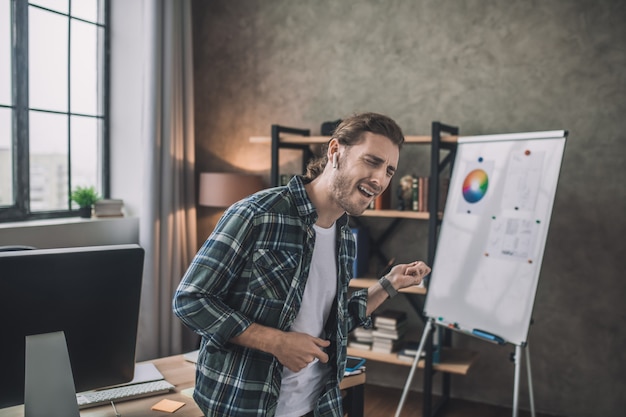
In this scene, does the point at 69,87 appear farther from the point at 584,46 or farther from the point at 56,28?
the point at 584,46

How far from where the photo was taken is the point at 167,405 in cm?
163

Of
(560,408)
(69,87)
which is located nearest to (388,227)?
(560,408)

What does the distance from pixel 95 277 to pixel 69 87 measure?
9.93 feet

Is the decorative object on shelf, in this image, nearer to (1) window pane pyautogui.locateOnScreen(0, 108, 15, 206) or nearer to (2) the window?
(2) the window

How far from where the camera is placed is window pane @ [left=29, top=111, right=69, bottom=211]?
375 cm

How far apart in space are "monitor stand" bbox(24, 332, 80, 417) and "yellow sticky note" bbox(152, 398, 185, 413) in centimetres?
33

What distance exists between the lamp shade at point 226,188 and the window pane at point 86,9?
4.56 ft

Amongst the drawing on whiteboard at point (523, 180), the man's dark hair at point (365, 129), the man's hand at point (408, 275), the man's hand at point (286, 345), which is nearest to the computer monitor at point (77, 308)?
the man's hand at point (286, 345)

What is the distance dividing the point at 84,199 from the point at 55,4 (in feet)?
4.25

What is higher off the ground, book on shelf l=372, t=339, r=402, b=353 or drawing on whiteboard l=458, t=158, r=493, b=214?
drawing on whiteboard l=458, t=158, r=493, b=214

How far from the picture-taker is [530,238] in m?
2.97

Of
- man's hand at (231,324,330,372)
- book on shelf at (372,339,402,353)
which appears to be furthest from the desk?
book on shelf at (372,339,402,353)

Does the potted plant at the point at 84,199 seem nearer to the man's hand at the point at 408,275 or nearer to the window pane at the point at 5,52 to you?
the window pane at the point at 5,52

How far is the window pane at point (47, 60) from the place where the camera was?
370cm
